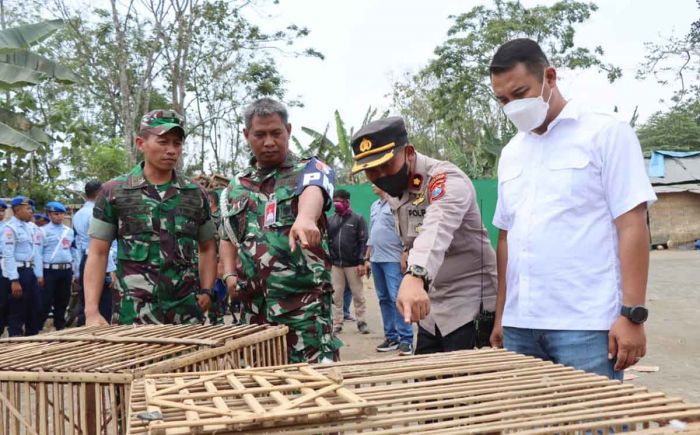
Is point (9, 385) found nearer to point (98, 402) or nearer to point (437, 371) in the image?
point (98, 402)

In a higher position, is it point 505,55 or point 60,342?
point 505,55

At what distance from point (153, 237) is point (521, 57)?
1814mm

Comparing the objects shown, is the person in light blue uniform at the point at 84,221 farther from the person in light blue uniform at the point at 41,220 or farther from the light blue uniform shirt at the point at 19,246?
the person in light blue uniform at the point at 41,220

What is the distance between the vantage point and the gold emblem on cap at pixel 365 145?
2.53 metres

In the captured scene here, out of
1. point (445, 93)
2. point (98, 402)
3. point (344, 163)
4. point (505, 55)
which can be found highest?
point (445, 93)

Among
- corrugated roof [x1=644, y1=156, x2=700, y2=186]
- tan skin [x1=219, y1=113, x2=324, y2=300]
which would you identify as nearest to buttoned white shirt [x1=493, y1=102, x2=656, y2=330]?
tan skin [x1=219, y1=113, x2=324, y2=300]

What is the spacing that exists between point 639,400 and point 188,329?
1661mm

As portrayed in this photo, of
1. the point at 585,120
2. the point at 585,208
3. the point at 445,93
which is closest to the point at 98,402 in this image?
the point at 585,208

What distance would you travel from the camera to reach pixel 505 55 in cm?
222

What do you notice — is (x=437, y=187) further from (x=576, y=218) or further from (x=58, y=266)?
(x=58, y=266)

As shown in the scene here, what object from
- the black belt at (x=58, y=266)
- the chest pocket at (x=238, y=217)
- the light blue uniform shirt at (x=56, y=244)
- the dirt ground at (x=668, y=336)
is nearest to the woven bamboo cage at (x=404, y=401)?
the chest pocket at (x=238, y=217)

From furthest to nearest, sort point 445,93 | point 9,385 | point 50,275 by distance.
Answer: point 445,93 → point 50,275 → point 9,385

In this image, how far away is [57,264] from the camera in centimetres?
826

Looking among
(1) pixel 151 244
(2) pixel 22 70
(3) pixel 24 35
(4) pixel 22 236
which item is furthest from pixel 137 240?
(3) pixel 24 35
